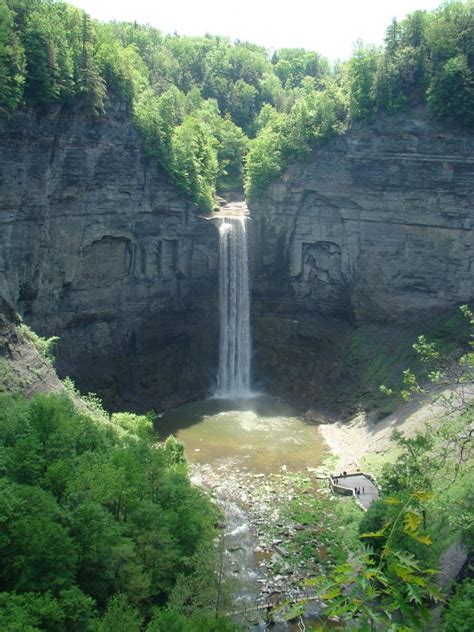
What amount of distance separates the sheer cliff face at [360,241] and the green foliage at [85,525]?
27.9 meters

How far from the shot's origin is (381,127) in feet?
168

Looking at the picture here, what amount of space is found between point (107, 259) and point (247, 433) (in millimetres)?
16284

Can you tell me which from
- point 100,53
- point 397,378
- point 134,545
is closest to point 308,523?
point 134,545

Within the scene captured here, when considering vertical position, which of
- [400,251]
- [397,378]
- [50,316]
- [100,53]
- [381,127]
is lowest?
[397,378]

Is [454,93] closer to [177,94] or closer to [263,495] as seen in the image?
[177,94]

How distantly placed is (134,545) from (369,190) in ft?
118

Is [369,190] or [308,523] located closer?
[308,523]

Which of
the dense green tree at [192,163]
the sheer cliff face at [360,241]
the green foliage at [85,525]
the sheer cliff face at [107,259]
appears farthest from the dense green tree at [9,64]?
the sheer cliff face at [360,241]

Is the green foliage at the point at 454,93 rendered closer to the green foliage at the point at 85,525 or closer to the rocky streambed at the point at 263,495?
the rocky streambed at the point at 263,495

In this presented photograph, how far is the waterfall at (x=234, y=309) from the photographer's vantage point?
2255 inches

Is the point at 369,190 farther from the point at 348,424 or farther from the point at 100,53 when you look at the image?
the point at 100,53

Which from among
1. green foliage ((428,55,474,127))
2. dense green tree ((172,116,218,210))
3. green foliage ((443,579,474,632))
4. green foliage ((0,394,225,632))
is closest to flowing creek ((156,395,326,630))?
green foliage ((0,394,225,632))

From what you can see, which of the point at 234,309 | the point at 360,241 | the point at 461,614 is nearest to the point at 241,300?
the point at 234,309

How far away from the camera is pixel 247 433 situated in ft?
157
